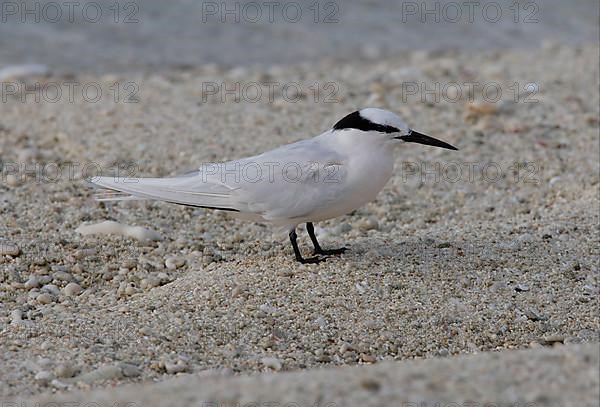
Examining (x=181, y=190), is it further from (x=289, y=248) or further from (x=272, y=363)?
(x=272, y=363)

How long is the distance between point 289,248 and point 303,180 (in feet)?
2.27

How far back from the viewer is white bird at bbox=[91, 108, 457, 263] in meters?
3.76

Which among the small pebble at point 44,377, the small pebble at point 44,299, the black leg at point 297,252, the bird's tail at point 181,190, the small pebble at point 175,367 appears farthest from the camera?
the black leg at point 297,252

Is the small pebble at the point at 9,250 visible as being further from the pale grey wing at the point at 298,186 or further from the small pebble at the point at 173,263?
the pale grey wing at the point at 298,186

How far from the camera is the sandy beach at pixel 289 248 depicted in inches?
129

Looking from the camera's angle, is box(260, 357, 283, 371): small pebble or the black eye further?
the black eye

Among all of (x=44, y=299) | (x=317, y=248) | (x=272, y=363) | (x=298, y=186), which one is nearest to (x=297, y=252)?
(x=317, y=248)

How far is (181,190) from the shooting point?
3891 mm

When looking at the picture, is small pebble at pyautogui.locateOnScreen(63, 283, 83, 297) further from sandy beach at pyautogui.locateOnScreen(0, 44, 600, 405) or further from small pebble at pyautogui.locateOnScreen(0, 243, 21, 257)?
small pebble at pyautogui.locateOnScreen(0, 243, 21, 257)

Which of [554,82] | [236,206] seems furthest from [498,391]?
[554,82]

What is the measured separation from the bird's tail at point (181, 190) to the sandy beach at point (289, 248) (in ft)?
1.05

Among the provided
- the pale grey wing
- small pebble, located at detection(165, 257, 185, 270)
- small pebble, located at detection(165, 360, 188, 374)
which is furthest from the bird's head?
small pebble, located at detection(165, 360, 188, 374)

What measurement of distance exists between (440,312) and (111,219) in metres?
1.85

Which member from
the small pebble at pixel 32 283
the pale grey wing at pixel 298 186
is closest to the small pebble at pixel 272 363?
the pale grey wing at pixel 298 186
